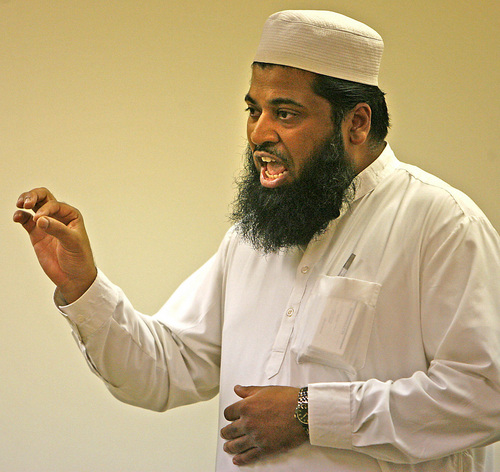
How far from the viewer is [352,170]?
2215mm

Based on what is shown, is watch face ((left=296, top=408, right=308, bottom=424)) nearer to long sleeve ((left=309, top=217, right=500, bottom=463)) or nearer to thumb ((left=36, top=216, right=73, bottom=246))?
long sleeve ((left=309, top=217, right=500, bottom=463))

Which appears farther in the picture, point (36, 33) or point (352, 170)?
point (36, 33)

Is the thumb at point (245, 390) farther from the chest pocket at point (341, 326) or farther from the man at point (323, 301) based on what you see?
the chest pocket at point (341, 326)

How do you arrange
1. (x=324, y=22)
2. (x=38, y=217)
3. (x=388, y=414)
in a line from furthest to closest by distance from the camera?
(x=324, y=22), (x=38, y=217), (x=388, y=414)

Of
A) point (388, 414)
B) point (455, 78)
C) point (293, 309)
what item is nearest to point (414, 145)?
point (455, 78)

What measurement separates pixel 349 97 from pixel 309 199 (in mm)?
304

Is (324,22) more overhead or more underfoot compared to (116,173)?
more overhead

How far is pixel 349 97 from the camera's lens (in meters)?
2.19

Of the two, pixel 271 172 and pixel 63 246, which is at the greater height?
pixel 271 172

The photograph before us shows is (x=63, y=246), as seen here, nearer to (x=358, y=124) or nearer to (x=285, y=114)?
(x=285, y=114)

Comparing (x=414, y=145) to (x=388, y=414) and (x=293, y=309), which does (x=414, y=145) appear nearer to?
(x=293, y=309)

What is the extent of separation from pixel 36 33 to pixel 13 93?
30cm

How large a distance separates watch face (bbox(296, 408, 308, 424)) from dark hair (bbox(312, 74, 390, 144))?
0.78m

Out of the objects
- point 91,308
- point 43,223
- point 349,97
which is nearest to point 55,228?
point 43,223
